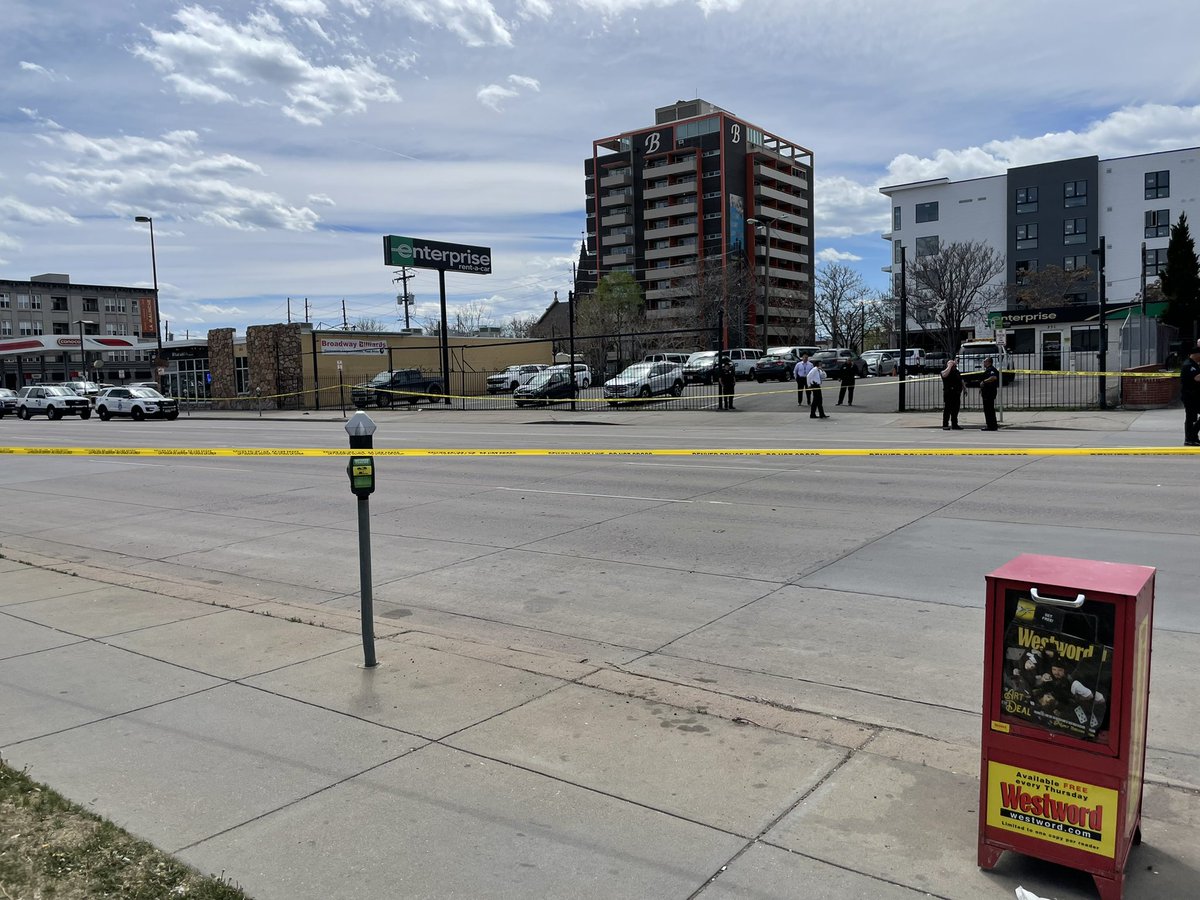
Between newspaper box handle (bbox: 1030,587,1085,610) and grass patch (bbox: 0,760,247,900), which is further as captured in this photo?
grass patch (bbox: 0,760,247,900)

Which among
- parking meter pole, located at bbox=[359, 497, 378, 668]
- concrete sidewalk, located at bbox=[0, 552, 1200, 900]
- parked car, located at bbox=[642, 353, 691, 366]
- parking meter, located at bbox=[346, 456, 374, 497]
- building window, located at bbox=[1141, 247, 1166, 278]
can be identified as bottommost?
concrete sidewalk, located at bbox=[0, 552, 1200, 900]

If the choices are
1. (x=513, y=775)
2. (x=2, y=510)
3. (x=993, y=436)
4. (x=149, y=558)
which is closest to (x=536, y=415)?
(x=993, y=436)

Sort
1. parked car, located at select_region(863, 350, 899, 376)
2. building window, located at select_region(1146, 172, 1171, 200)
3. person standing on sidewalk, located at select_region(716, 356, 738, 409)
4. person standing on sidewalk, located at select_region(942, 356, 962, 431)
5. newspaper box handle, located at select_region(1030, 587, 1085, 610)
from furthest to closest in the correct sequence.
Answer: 1. building window, located at select_region(1146, 172, 1171, 200)
2. parked car, located at select_region(863, 350, 899, 376)
3. person standing on sidewalk, located at select_region(716, 356, 738, 409)
4. person standing on sidewalk, located at select_region(942, 356, 962, 431)
5. newspaper box handle, located at select_region(1030, 587, 1085, 610)

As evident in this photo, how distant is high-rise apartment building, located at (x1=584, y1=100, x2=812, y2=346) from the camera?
10869 cm

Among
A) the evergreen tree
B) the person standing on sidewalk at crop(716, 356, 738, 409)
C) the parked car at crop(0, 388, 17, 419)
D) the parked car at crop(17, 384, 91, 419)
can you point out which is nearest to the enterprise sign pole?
the person standing on sidewalk at crop(716, 356, 738, 409)

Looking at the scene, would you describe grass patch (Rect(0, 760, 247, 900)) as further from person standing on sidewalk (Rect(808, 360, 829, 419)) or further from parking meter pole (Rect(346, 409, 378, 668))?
person standing on sidewalk (Rect(808, 360, 829, 419))

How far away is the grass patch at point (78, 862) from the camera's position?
3219 millimetres

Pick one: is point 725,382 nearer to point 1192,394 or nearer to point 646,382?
point 646,382

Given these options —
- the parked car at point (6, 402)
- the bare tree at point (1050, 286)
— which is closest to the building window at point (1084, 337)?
the bare tree at point (1050, 286)

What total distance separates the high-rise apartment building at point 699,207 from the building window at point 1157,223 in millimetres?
34084

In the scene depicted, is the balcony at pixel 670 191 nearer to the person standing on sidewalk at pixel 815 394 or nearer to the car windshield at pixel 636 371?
the car windshield at pixel 636 371

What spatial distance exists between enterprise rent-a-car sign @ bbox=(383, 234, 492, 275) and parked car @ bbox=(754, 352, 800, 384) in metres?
15.7

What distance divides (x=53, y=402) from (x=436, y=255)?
20.7 m

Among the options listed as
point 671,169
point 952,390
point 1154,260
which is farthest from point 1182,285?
point 671,169
